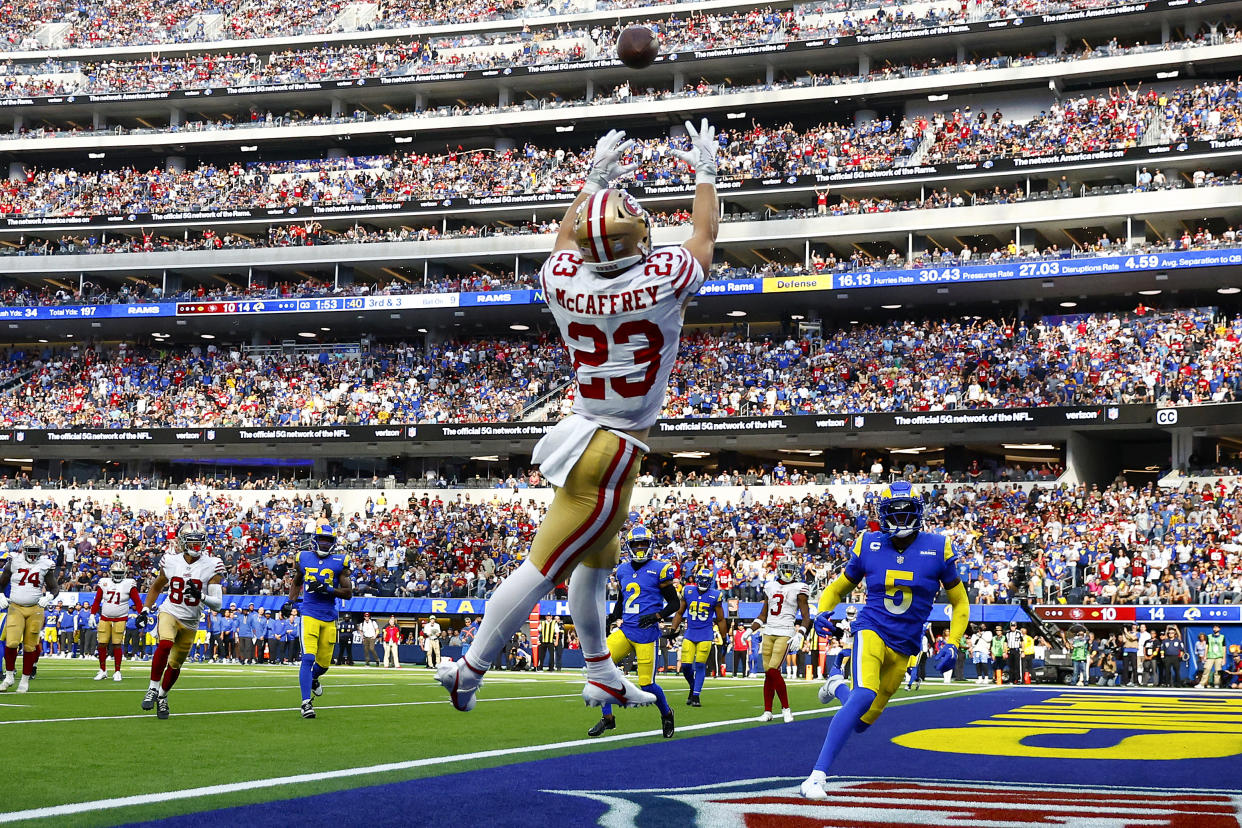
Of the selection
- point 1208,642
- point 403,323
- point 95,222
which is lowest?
point 1208,642

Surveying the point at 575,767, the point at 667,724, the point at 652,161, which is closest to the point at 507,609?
the point at 575,767

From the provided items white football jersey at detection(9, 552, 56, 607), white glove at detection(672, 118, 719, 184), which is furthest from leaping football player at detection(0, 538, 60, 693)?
white glove at detection(672, 118, 719, 184)

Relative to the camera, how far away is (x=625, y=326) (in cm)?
593

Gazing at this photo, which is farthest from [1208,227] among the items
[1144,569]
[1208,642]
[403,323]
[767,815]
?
[767,815]

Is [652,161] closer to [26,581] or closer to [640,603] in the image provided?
[26,581]

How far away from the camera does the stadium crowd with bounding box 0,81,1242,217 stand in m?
47.2

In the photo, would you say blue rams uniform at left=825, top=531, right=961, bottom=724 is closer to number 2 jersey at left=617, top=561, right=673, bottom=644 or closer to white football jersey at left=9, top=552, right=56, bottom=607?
number 2 jersey at left=617, top=561, right=673, bottom=644

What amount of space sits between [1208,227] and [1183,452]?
33.5 feet

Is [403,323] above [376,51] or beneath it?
beneath

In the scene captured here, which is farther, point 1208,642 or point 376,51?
point 376,51

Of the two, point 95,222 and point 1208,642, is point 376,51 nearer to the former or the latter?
point 95,222

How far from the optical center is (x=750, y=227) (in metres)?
49.5

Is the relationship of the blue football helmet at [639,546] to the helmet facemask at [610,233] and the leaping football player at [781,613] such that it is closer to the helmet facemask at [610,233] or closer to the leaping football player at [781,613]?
the leaping football player at [781,613]

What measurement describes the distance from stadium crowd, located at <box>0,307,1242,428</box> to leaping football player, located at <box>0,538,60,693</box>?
2851 cm
